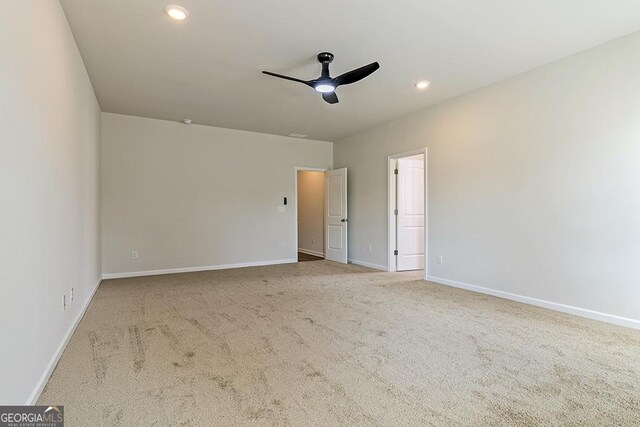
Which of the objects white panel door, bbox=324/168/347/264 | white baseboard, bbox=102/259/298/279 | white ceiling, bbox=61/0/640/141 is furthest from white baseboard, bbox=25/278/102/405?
white panel door, bbox=324/168/347/264

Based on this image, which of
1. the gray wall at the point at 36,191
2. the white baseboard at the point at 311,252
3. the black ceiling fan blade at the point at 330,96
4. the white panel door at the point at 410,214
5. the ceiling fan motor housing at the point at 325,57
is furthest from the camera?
the white baseboard at the point at 311,252

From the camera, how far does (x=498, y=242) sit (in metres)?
4.11

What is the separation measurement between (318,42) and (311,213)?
5.72m

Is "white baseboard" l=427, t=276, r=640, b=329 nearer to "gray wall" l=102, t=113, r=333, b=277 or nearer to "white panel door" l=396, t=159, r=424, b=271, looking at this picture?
"white panel door" l=396, t=159, r=424, b=271

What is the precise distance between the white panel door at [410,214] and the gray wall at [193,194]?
2244 mm

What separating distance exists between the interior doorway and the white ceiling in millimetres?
3727

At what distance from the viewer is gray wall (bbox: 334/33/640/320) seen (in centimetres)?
306

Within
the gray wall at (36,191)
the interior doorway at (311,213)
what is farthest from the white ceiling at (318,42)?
the interior doorway at (311,213)

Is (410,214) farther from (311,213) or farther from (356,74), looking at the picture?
(356,74)

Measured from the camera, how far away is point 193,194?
593 centimetres

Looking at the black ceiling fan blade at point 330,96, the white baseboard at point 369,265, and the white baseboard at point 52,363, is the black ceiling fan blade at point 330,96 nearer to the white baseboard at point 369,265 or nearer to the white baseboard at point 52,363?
the white baseboard at point 52,363

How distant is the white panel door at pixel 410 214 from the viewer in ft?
19.3

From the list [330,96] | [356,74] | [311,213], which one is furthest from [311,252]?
[356,74]

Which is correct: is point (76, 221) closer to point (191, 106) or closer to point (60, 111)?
point (60, 111)
